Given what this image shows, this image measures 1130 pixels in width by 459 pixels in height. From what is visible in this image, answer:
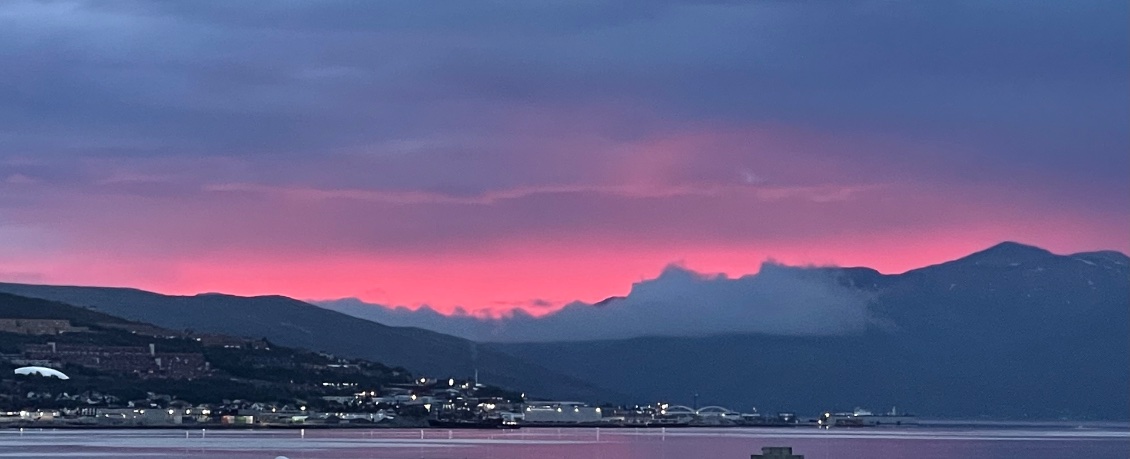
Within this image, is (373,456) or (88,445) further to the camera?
(88,445)

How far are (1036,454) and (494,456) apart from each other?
49.3m

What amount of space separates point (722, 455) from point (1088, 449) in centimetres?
4954

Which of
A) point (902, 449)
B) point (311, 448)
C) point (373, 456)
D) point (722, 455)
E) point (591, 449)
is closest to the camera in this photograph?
point (373, 456)

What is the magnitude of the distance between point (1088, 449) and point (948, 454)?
70.6 feet

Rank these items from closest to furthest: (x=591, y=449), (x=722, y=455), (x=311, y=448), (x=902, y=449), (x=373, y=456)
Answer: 1. (x=373, y=456)
2. (x=722, y=455)
3. (x=311, y=448)
4. (x=591, y=449)
5. (x=902, y=449)

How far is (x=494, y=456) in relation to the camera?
138625mm

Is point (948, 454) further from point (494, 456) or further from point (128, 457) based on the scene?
point (128, 457)

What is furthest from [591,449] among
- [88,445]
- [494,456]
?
[88,445]

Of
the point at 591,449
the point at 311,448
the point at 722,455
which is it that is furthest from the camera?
the point at 591,449

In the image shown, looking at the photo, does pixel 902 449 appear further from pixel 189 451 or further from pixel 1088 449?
pixel 189 451

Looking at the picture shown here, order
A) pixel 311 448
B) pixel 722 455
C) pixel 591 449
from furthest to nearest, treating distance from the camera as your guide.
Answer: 1. pixel 591 449
2. pixel 311 448
3. pixel 722 455

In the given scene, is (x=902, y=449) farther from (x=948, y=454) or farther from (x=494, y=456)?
(x=494, y=456)

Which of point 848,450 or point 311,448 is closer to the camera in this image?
point 311,448

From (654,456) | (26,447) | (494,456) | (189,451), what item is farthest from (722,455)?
(26,447)
